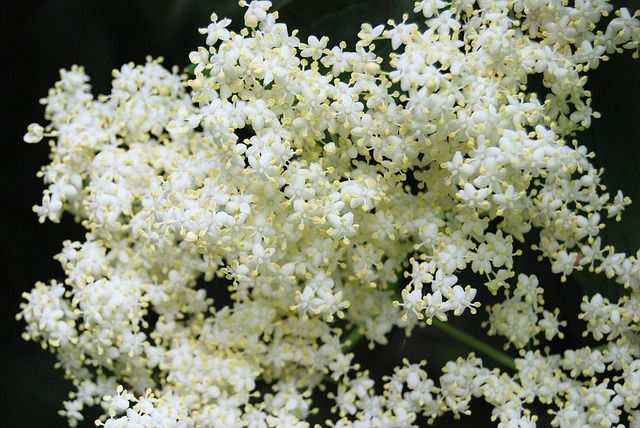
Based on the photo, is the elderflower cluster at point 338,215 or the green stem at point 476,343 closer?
the elderflower cluster at point 338,215

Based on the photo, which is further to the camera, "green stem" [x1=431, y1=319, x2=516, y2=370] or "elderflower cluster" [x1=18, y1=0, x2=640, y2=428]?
"green stem" [x1=431, y1=319, x2=516, y2=370]

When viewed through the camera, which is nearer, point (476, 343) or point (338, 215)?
point (338, 215)

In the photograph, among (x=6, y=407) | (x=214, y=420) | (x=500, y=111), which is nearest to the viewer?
(x=500, y=111)

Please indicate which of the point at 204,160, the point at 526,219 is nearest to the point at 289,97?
the point at 204,160

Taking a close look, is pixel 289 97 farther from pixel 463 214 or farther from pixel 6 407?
pixel 6 407
